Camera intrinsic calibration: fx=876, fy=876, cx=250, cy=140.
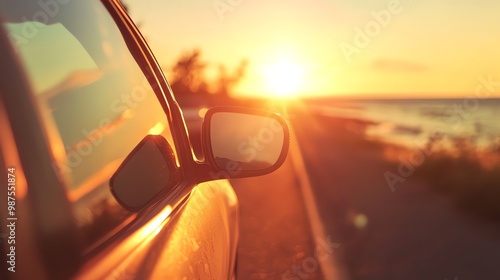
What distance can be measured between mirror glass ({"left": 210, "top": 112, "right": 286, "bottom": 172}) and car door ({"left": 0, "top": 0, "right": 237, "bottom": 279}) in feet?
0.48

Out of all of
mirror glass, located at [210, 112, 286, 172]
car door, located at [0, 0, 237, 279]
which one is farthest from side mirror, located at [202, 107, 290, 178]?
car door, located at [0, 0, 237, 279]

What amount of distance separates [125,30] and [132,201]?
0.91 meters

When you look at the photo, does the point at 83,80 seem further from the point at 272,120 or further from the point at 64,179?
the point at 272,120

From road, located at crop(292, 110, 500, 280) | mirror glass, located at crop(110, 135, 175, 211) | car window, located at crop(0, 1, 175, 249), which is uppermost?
car window, located at crop(0, 1, 175, 249)

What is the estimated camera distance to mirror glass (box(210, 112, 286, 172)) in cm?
316

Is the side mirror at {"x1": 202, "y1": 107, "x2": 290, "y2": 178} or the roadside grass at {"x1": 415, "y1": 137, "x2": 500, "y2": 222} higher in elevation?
the side mirror at {"x1": 202, "y1": 107, "x2": 290, "y2": 178}

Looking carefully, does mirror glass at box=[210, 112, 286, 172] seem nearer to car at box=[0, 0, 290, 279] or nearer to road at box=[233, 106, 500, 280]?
car at box=[0, 0, 290, 279]

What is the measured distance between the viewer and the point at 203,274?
9.07ft

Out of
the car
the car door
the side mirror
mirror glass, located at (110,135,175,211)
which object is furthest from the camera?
the side mirror

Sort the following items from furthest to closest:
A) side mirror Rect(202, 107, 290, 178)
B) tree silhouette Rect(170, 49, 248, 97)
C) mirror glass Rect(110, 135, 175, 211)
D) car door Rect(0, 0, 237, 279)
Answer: tree silhouette Rect(170, 49, 248, 97)
side mirror Rect(202, 107, 290, 178)
mirror glass Rect(110, 135, 175, 211)
car door Rect(0, 0, 237, 279)

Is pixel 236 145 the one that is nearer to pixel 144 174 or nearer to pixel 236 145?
pixel 236 145

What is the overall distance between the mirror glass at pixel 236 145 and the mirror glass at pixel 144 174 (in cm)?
20

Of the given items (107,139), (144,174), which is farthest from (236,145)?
(107,139)

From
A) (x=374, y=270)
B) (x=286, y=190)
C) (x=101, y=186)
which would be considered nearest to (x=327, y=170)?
(x=286, y=190)
